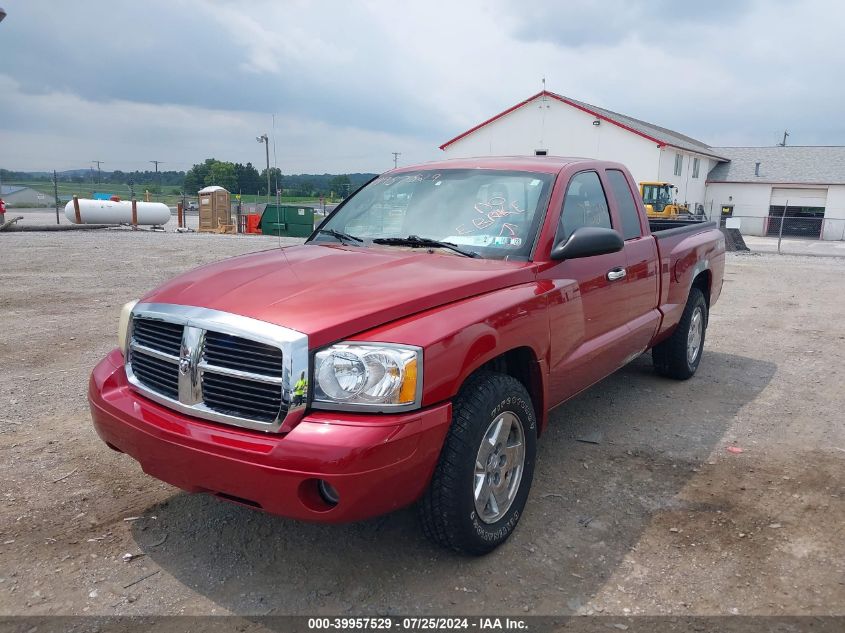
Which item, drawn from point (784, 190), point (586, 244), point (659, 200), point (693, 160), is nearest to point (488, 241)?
point (586, 244)

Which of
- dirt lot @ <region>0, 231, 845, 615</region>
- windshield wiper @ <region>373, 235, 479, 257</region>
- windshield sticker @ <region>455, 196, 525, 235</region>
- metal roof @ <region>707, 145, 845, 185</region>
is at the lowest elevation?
dirt lot @ <region>0, 231, 845, 615</region>

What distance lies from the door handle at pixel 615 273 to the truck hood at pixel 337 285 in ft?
2.93

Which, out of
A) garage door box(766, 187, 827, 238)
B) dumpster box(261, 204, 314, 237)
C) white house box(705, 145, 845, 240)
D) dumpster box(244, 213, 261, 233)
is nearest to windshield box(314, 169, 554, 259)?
dumpster box(261, 204, 314, 237)

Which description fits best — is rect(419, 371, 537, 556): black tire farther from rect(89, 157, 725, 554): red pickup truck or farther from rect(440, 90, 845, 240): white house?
rect(440, 90, 845, 240): white house

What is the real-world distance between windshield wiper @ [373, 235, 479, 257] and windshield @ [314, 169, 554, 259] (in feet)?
0.13

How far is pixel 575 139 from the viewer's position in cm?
3584

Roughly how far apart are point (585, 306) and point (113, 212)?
101 feet

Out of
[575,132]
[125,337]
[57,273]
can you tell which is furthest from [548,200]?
[575,132]

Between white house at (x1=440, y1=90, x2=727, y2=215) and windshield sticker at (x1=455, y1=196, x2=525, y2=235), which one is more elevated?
white house at (x1=440, y1=90, x2=727, y2=215)

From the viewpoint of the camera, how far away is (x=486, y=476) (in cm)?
295

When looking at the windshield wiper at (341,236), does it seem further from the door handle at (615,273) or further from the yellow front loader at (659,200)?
the yellow front loader at (659,200)

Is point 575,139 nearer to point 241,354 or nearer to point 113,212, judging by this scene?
point 113,212

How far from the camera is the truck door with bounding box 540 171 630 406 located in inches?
138

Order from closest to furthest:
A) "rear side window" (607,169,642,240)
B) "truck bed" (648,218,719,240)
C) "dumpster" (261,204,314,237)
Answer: "rear side window" (607,169,642,240) < "truck bed" (648,218,719,240) < "dumpster" (261,204,314,237)
